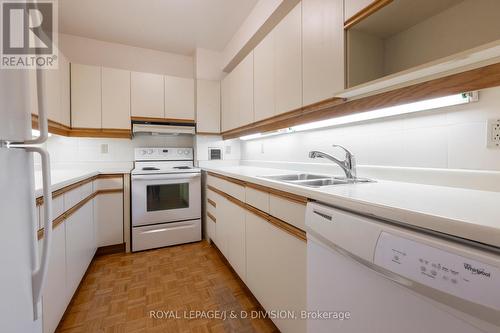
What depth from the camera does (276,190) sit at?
116cm

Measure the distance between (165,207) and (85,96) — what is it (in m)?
1.46

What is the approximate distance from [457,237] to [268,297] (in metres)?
1.05

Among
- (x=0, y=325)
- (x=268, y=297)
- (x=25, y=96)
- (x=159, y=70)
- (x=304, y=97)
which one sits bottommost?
(x=268, y=297)

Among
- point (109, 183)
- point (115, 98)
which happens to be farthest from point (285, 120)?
point (115, 98)

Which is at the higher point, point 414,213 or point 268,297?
point 414,213

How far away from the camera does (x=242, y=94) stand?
2.26 m

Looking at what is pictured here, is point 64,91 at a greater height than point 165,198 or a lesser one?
greater

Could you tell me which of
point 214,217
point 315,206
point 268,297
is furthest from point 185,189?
point 315,206

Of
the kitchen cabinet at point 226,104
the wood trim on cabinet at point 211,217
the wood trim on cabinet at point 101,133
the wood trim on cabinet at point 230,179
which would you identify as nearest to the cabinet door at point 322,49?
the wood trim on cabinet at point 230,179

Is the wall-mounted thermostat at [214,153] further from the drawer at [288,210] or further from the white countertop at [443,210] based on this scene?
the white countertop at [443,210]

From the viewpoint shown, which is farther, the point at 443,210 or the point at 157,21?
the point at 157,21

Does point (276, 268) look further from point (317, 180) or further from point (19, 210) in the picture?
point (19, 210)

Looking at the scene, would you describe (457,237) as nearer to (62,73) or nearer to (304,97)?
(304,97)

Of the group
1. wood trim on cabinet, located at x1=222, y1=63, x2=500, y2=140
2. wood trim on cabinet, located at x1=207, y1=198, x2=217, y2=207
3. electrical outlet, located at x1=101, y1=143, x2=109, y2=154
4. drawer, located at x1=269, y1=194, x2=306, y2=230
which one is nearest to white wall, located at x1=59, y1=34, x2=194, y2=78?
electrical outlet, located at x1=101, y1=143, x2=109, y2=154
